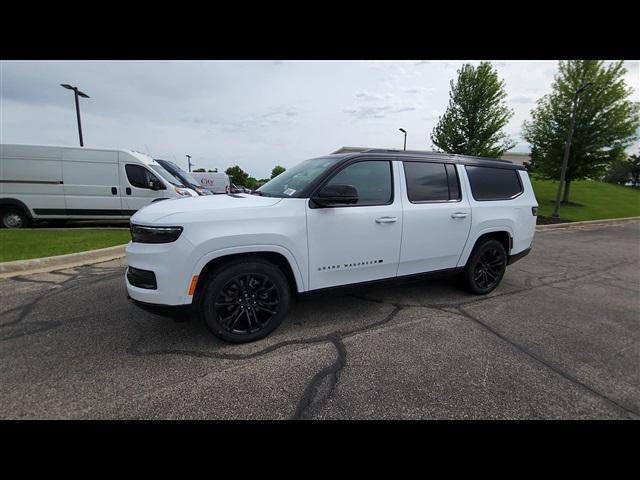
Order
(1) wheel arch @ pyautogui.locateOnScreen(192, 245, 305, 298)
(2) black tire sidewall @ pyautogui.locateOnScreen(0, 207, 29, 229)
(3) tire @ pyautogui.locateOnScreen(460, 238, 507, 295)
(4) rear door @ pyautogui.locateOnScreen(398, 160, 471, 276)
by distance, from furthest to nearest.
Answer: (2) black tire sidewall @ pyautogui.locateOnScreen(0, 207, 29, 229) → (3) tire @ pyautogui.locateOnScreen(460, 238, 507, 295) → (4) rear door @ pyautogui.locateOnScreen(398, 160, 471, 276) → (1) wheel arch @ pyautogui.locateOnScreen(192, 245, 305, 298)

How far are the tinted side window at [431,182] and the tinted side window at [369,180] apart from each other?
293mm

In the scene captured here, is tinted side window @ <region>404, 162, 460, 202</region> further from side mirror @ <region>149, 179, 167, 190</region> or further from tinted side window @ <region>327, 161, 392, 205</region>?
side mirror @ <region>149, 179, 167, 190</region>

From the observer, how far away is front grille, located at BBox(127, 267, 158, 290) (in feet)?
7.83

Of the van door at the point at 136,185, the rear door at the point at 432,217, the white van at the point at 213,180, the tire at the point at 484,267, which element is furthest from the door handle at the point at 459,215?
the white van at the point at 213,180

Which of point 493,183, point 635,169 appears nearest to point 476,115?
point 493,183

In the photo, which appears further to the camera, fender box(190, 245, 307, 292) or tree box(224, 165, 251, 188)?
tree box(224, 165, 251, 188)

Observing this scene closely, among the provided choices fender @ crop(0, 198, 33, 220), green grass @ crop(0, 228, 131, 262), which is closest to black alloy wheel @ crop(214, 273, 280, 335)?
green grass @ crop(0, 228, 131, 262)

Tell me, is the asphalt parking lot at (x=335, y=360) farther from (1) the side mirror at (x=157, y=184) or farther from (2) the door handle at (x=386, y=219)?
(1) the side mirror at (x=157, y=184)

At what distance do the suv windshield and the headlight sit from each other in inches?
43.4

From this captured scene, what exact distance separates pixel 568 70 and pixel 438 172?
17.1 meters

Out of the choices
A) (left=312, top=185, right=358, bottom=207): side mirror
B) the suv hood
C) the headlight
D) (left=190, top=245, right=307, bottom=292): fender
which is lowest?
(left=190, top=245, right=307, bottom=292): fender

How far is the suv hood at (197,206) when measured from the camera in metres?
2.44

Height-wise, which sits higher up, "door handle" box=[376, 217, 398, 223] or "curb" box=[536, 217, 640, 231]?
"door handle" box=[376, 217, 398, 223]

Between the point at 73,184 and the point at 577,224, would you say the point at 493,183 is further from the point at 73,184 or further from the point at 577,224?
the point at 577,224
